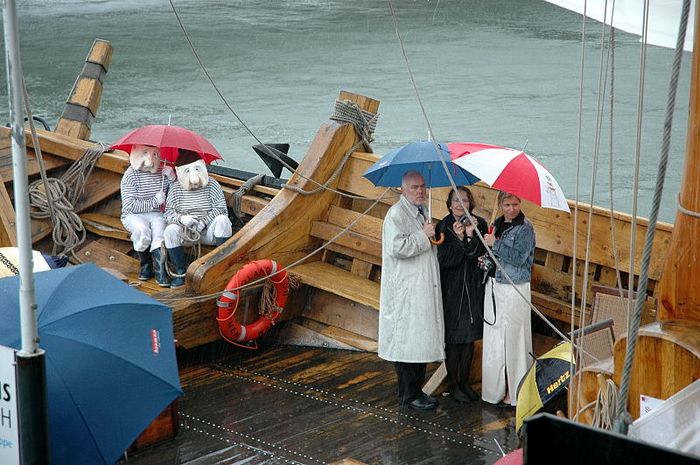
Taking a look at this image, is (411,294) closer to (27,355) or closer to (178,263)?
(178,263)

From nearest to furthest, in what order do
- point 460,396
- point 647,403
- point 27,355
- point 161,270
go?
1. point 27,355
2. point 647,403
3. point 460,396
4. point 161,270

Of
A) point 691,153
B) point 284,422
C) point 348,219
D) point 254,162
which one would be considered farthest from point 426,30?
point 691,153

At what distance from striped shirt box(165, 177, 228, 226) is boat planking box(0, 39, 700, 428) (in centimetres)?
28

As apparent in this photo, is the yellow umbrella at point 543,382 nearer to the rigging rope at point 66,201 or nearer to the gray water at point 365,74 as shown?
the rigging rope at point 66,201

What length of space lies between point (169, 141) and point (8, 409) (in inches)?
174

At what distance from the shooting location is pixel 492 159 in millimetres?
5863

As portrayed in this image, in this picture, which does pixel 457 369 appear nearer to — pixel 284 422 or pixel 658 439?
pixel 284 422

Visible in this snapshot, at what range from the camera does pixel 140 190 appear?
742cm

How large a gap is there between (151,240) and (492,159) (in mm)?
2637

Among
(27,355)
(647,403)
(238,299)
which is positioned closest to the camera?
→ (27,355)

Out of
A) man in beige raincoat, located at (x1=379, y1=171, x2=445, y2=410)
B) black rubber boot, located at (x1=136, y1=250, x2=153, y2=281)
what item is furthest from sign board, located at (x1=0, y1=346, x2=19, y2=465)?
black rubber boot, located at (x1=136, y1=250, x2=153, y2=281)

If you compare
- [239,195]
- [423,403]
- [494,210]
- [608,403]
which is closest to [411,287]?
[423,403]

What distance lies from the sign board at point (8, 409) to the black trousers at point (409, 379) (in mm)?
3190

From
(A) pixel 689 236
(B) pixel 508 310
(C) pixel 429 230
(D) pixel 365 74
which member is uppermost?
(D) pixel 365 74
